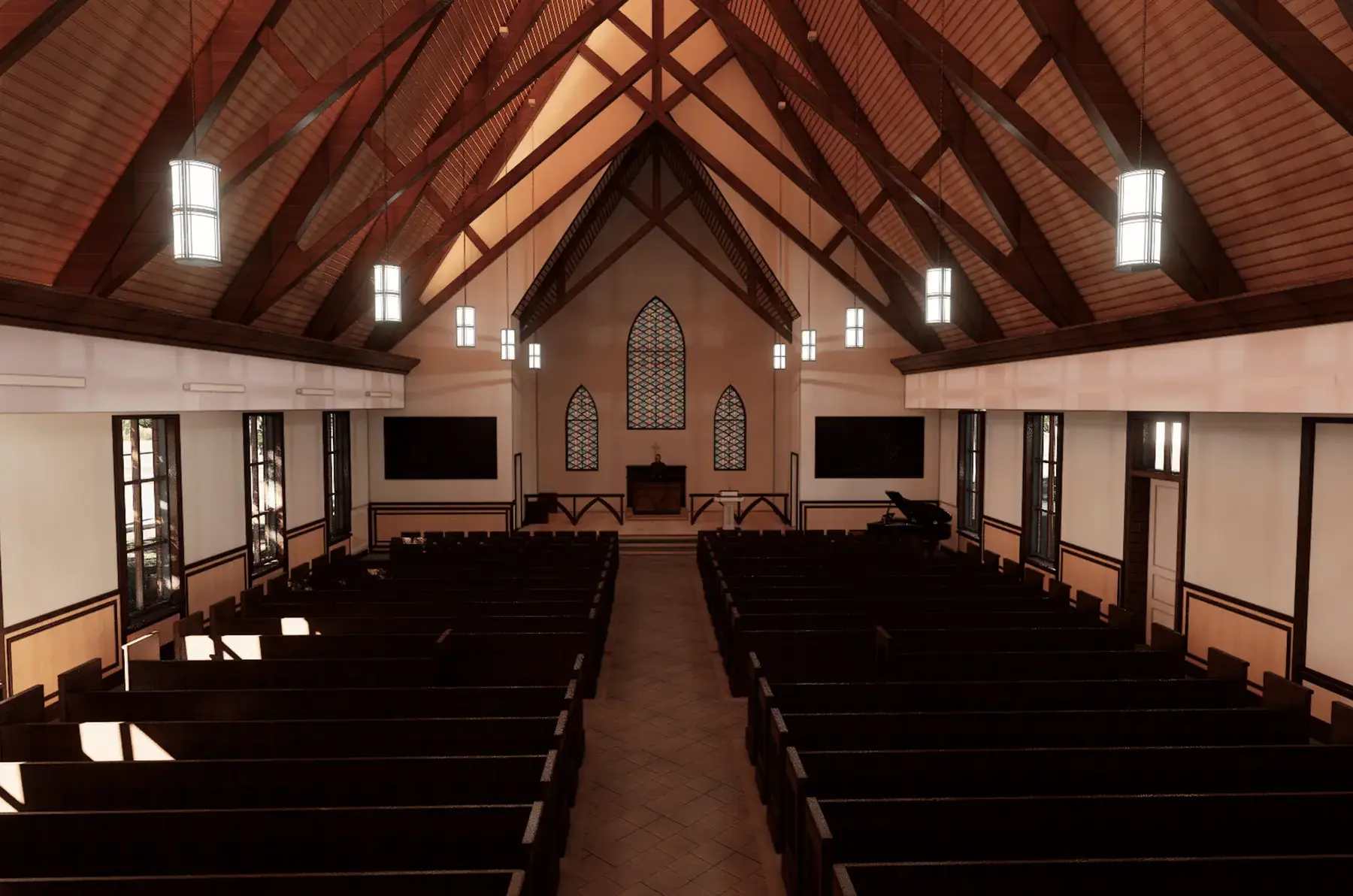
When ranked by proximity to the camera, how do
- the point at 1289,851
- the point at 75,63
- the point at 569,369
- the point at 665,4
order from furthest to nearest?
the point at 569,369 < the point at 665,4 < the point at 75,63 < the point at 1289,851

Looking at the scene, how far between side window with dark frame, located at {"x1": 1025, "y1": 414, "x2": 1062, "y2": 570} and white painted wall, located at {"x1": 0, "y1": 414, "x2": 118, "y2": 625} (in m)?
12.5

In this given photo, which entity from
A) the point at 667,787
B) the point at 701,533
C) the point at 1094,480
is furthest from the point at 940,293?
the point at 701,533

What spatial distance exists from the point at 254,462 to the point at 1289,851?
12825mm

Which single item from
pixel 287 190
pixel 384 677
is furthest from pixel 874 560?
pixel 287 190

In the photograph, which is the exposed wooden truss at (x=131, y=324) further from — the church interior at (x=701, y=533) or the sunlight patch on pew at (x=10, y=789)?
the sunlight patch on pew at (x=10, y=789)

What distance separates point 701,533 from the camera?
49.0ft

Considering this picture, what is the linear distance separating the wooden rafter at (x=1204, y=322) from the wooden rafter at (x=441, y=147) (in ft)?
21.6

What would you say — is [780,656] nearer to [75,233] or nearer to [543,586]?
[543,586]

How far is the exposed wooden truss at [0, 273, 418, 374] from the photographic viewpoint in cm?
628

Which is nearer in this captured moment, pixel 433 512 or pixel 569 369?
pixel 433 512

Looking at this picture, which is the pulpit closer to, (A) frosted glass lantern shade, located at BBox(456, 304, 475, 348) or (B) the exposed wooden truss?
(A) frosted glass lantern shade, located at BBox(456, 304, 475, 348)

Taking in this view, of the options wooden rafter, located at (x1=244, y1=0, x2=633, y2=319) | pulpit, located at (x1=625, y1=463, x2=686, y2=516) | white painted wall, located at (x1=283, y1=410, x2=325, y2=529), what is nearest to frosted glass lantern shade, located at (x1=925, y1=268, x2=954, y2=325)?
wooden rafter, located at (x1=244, y1=0, x2=633, y2=319)

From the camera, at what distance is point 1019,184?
9992mm

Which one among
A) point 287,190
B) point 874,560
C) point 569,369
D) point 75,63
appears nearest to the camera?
point 75,63
